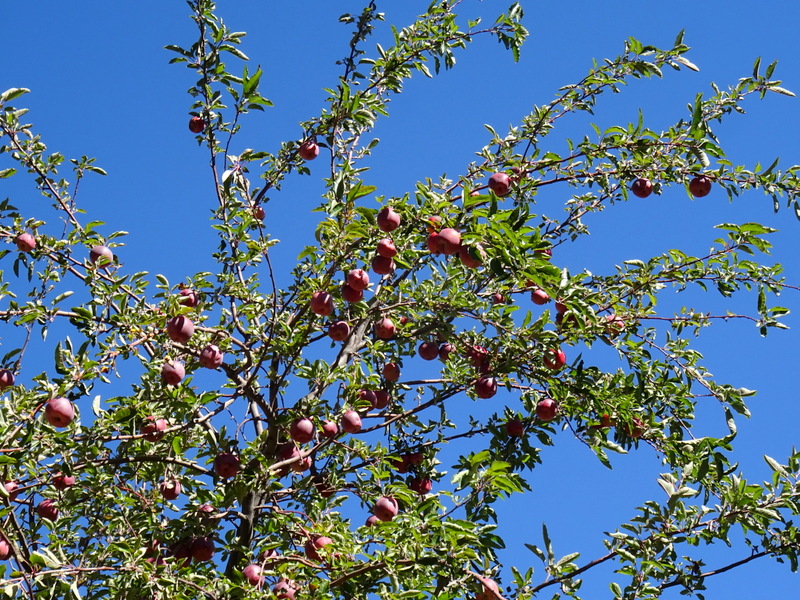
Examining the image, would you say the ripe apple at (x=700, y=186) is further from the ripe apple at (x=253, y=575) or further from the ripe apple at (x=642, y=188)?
the ripe apple at (x=253, y=575)

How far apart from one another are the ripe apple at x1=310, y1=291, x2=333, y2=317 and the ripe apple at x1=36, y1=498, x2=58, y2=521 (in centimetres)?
179

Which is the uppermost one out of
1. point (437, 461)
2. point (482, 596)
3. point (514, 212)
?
point (514, 212)

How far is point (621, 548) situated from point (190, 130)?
129 inches

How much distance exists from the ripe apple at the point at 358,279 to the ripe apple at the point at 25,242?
1.58 m

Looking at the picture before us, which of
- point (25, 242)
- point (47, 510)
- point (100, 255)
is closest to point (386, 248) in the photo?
point (100, 255)

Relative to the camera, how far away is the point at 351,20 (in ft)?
17.2

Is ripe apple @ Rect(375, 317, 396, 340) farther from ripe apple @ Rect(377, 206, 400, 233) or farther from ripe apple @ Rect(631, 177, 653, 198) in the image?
ripe apple @ Rect(631, 177, 653, 198)

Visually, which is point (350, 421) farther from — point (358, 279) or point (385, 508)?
point (358, 279)

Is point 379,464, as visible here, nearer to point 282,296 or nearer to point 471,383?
point 471,383

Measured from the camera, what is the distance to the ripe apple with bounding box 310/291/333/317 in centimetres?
417

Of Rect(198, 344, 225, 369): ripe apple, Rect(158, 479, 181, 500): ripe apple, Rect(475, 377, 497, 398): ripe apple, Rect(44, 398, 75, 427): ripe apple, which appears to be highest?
Rect(475, 377, 497, 398): ripe apple

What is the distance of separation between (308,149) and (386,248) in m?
1.10

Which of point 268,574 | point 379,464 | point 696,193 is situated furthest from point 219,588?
point 696,193

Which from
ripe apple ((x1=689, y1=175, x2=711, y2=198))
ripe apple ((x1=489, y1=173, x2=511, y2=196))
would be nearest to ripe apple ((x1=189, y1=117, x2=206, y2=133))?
ripe apple ((x1=489, y1=173, x2=511, y2=196))
